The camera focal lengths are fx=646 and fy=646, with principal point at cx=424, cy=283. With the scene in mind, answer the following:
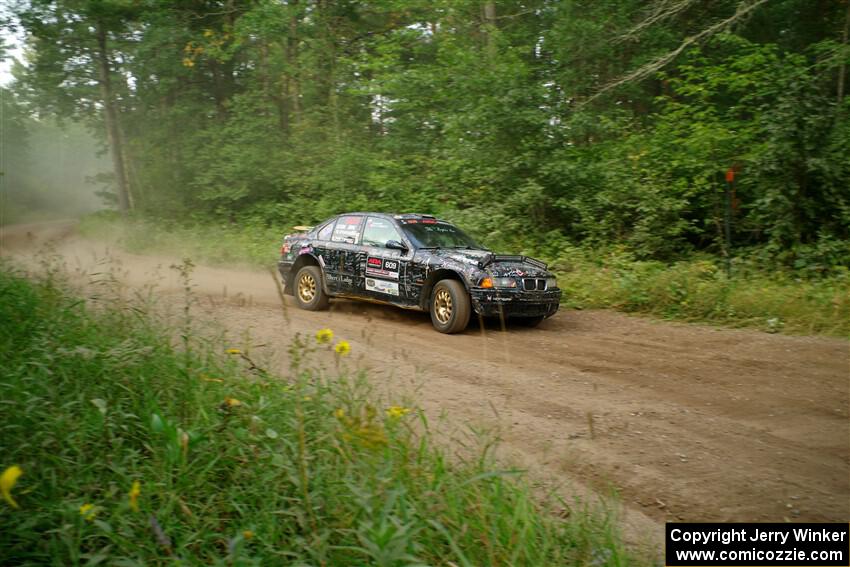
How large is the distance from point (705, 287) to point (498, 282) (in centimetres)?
388

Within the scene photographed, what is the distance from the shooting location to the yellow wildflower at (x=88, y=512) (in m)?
2.86

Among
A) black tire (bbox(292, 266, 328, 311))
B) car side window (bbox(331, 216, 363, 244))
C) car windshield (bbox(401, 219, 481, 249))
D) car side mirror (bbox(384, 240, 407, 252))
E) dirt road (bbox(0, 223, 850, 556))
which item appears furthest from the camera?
black tire (bbox(292, 266, 328, 311))

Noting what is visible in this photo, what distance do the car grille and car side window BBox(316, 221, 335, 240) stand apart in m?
3.76

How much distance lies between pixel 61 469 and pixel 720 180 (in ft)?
45.3

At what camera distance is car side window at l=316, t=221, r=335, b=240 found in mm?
11203

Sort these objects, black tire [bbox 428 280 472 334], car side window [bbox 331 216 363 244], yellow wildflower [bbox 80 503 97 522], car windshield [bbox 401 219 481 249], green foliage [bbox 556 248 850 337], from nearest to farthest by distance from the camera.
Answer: yellow wildflower [bbox 80 503 97 522], black tire [bbox 428 280 472 334], green foliage [bbox 556 248 850 337], car windshield [bbox 401 219 481 249], car side window [bbox 331 216 363 244]

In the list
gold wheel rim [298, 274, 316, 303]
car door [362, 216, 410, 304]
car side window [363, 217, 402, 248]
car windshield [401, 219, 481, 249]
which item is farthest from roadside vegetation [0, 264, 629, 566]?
gold wheel rim [298, 274, 316, 303]

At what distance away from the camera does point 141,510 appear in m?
3.13

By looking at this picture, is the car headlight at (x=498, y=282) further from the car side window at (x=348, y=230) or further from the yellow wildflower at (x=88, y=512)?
the yellow wildflower at (x=88, y=512)

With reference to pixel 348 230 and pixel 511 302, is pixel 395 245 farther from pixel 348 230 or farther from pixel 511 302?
pixel 511 302

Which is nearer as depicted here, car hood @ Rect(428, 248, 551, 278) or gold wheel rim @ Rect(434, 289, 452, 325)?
car hood @ Rect(428, 248, 551, 278)

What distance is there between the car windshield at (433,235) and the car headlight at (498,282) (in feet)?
4.60

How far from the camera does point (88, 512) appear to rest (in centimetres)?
293

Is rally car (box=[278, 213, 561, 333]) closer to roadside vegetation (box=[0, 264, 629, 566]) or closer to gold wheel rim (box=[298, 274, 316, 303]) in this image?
gold wheel rim (box=[298, 274, 316, 303])
